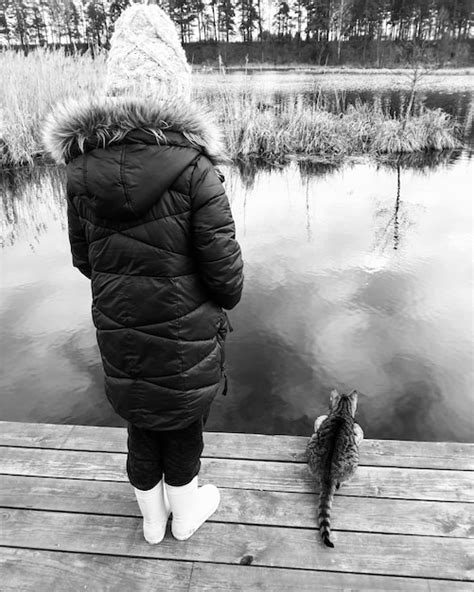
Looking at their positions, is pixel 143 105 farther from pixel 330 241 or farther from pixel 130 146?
pixel 330 241

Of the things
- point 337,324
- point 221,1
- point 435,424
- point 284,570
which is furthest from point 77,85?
point 221,1

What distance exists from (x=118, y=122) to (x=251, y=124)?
9.31 m

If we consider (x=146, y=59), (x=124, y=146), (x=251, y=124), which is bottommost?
(x=251, y=124)

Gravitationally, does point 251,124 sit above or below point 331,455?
Answer: above

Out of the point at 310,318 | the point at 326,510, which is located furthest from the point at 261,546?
the point at 310,318

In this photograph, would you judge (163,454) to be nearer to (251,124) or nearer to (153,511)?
(153,511)

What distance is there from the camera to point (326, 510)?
176 cm

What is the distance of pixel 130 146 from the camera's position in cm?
118

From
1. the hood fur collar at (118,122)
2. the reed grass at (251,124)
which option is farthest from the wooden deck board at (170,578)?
the reed grass at (251,124)

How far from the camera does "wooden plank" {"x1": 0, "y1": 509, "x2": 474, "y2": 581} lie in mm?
1595

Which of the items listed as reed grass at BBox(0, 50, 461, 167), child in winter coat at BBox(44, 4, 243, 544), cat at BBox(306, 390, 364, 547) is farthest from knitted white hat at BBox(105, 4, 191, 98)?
reed grass at BBox(0, 50, 461, 167)

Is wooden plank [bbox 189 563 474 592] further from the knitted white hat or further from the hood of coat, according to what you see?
the knitted white hat

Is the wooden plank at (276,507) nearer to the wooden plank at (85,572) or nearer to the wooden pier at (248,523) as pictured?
the wooden pier at (248,523)

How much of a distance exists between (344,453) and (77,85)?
9.93 metres
